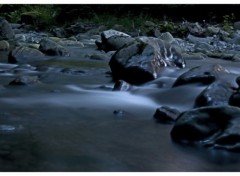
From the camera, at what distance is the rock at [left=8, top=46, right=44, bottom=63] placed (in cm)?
782

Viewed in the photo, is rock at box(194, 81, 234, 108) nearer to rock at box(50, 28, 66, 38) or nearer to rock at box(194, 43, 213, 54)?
rock at box(194, 43, 213, 54)

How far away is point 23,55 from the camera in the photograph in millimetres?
8102

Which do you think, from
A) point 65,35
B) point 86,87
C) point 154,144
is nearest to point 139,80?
point 86,87

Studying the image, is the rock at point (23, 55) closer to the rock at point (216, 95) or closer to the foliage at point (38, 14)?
the rock at point (216, 95)

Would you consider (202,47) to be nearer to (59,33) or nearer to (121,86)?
(121,86)

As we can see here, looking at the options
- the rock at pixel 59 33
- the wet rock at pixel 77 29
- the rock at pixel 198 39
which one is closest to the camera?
the rock at pixel 198 39

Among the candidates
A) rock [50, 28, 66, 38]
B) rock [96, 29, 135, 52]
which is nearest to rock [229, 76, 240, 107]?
rock [96, 29, 135, 52]

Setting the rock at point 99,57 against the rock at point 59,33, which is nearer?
the rock at point 99,57

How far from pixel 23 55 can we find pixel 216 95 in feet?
15.5

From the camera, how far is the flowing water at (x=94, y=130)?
111 inches

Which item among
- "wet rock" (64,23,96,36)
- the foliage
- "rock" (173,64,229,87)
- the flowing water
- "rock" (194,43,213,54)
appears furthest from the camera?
the foliage

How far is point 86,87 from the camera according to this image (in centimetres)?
559

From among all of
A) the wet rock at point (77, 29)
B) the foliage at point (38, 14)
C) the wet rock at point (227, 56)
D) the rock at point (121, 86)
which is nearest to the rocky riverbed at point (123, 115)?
the rock at point (121, 86)

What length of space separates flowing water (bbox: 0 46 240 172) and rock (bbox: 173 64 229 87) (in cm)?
11
